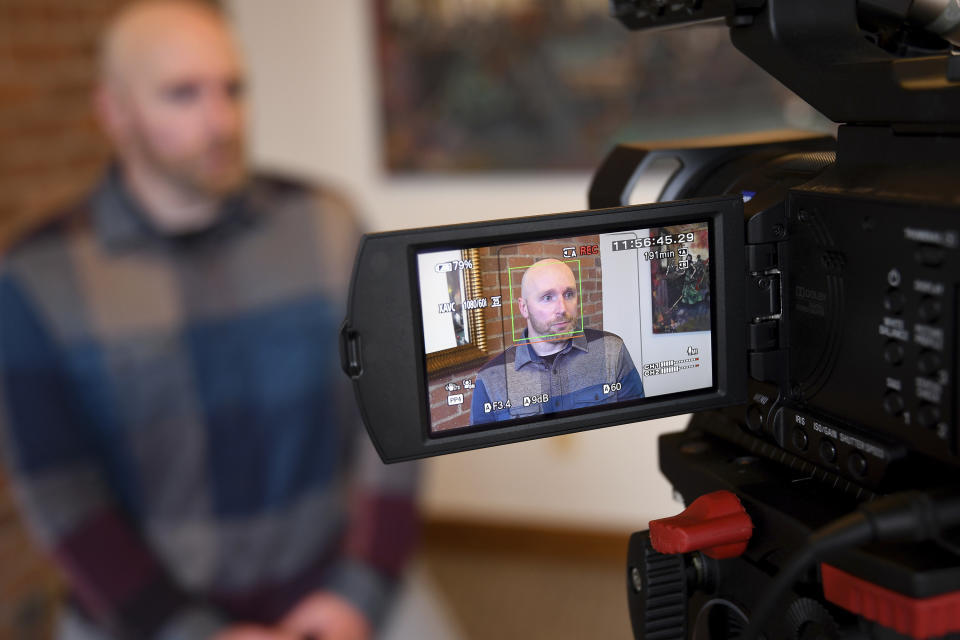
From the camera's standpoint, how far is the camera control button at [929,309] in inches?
21.1

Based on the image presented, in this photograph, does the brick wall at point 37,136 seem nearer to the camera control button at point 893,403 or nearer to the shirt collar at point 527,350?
the shirt collar at point 527,350

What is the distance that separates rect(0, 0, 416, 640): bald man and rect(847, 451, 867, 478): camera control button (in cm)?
132

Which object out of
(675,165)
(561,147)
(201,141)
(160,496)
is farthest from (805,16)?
(561,147)

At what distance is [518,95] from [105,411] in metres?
1.51

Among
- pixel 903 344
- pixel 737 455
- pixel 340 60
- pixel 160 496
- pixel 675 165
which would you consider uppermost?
pixel 340 60

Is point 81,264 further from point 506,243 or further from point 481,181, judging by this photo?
point 506,243

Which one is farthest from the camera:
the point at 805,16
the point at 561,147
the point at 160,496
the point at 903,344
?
the point at 561,147

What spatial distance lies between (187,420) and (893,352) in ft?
5.18

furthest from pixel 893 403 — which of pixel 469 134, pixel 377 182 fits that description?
pixel 377 182


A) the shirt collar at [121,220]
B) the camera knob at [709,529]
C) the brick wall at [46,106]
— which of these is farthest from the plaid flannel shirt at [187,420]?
the camera knob at [709,529]

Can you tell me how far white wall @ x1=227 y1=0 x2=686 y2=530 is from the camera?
2863 mm

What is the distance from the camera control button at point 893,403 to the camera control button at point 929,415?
0.02 m

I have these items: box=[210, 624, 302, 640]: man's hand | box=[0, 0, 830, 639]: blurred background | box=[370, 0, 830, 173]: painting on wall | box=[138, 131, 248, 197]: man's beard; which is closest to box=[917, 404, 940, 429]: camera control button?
box=[210, 624, 302, 640]: man's hand

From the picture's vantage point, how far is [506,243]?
2.05 feet
